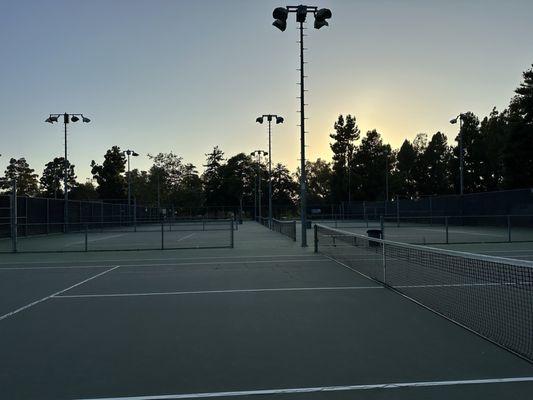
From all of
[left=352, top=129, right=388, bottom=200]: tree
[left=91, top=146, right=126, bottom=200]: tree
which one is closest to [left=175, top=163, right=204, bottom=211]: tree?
[left=91, top=146, right=126, bottom=200]: tree

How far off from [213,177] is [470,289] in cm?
10052

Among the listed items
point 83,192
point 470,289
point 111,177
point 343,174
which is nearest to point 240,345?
point 470,289

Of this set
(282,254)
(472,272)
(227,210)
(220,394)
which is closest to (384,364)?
(220,394)

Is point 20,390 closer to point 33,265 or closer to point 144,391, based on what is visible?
point 144,391

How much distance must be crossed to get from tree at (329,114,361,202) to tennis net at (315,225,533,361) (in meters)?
78.9

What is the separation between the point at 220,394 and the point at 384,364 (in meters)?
1.76

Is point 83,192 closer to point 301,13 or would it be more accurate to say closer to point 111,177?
point 111,177

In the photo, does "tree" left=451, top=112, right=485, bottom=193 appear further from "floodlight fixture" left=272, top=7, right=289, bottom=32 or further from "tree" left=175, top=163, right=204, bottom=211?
"floodlight fixture" left=272, top=7, right=289, bottom=32

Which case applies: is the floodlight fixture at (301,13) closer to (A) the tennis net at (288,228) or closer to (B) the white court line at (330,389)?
(A) the tennis net at (288,228)

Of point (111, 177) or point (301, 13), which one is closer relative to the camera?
point (301, 13)

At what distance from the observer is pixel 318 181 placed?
12000 centimetres

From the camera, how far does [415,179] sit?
92.2m

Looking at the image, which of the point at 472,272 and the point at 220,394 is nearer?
the point at 220,394

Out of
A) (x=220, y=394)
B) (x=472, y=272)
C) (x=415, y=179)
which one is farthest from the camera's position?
(x=415, y=179)
